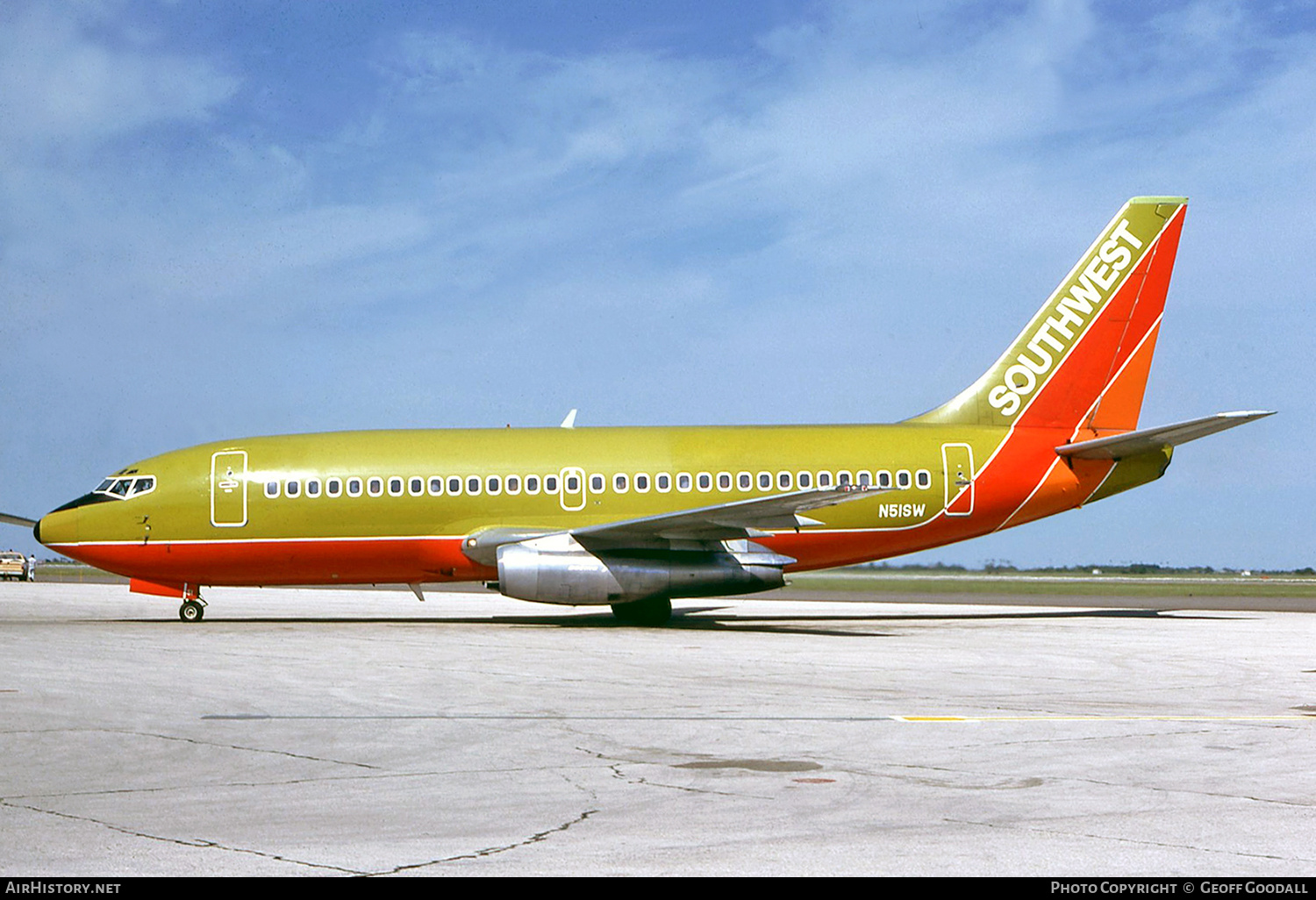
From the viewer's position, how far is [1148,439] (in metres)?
27.5

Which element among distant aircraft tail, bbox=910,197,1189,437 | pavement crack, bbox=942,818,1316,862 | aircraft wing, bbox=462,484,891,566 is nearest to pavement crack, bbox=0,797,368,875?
pavement crack, bbox=942,818,1316,862

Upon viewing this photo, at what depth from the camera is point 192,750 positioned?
9945 millimetres

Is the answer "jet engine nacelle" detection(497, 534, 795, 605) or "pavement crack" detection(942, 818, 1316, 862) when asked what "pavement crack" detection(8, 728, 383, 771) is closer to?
"pavement crack" detection(942, 818, 1316, 862)

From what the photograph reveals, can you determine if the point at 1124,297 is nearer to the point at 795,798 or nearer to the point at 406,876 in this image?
the point at 795,798

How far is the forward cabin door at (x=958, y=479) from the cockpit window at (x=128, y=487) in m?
15.9

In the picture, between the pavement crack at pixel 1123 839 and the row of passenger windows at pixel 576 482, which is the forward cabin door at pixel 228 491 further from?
the pavement crack at pixel 1123 839

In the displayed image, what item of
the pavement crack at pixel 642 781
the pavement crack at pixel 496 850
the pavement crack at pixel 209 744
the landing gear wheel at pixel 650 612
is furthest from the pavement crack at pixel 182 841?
the landing gear wheel at pixel 650 612

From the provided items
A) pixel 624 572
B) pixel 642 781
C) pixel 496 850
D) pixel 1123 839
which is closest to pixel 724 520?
pixel 624 572

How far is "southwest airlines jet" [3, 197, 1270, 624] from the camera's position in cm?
2655

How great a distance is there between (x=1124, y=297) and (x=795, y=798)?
24.2 meters

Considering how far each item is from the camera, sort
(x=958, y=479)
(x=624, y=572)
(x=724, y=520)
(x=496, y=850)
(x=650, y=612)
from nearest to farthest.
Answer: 1. (x=496, y=850)
2. (x=724, y=520)
3. (x=624, y=572)
4. (x=650, y=612)
5. (x=958, y=479)

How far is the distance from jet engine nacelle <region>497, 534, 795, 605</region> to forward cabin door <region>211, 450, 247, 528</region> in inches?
220

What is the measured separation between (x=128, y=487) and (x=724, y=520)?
470 inches

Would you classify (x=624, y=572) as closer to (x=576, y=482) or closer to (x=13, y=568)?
(x=576, y=482)
